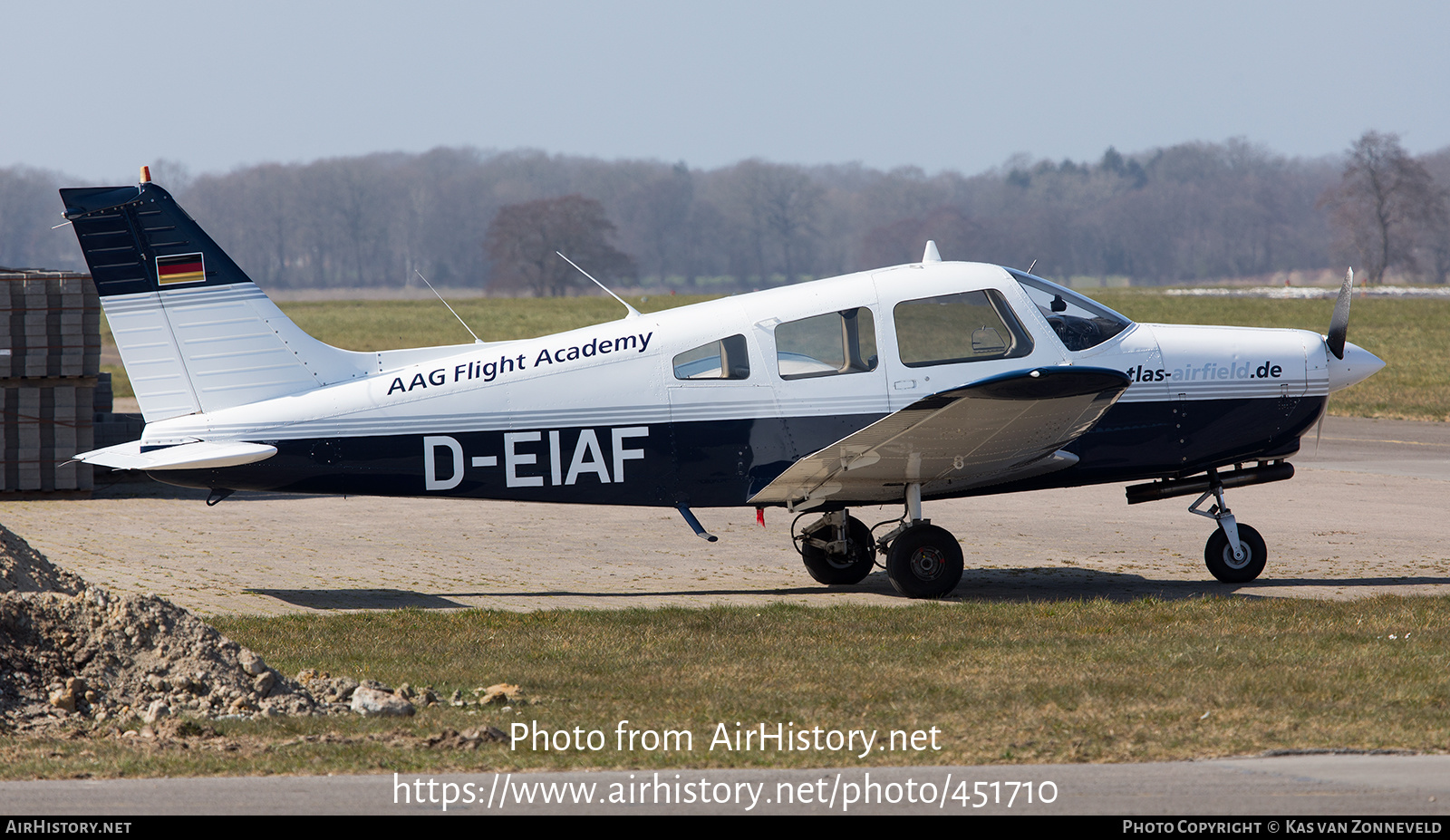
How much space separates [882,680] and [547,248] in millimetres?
137990

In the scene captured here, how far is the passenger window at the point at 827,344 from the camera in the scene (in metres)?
10.7

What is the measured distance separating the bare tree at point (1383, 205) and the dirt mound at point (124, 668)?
477 ft

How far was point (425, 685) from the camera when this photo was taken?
26.3 feet

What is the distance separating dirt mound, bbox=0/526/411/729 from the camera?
7227 millimetres

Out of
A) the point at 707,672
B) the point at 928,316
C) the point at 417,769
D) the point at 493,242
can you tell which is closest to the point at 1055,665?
the point at 707,672

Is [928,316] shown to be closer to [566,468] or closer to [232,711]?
A: [566,468]

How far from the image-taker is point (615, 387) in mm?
10789

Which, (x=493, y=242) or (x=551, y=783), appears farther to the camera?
(x=493, y=242)

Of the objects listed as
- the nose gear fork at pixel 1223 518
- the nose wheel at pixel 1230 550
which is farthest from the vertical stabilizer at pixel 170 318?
the nose wheel at pixel 1230 550

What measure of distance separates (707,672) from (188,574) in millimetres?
5719

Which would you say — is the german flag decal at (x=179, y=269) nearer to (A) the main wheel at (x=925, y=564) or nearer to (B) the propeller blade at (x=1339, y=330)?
(A) the main wheel at (x=925, y=564)

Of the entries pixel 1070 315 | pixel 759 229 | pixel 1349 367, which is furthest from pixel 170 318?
pixel 759 229

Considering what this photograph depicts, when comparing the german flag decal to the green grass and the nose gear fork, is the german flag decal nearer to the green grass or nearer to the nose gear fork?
the green grass

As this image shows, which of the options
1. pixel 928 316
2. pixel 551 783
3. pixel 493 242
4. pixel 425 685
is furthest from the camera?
pixel 493 242
